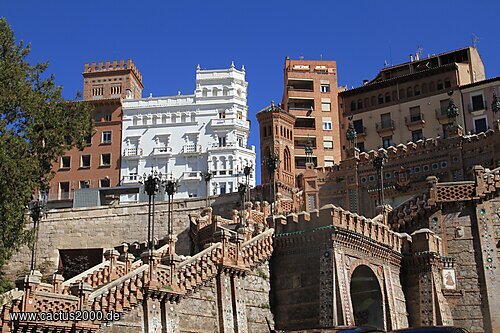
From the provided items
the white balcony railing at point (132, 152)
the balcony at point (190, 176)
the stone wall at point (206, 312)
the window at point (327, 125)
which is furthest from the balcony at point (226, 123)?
the stone wall at point (206, 312)

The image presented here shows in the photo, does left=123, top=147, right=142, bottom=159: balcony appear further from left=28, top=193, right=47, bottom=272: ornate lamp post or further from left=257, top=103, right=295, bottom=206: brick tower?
left=28, top=193, right=47, bottom=272: ornate lamp post

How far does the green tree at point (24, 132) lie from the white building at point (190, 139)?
42637mm

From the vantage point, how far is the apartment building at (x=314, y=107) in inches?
3201

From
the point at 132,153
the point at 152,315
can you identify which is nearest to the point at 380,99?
the point at 132,153

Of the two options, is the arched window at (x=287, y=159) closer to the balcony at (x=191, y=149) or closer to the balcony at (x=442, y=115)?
the balcony at (x=191, y=149)

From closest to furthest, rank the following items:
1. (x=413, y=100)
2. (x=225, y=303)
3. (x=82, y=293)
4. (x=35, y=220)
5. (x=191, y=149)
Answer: (x=82, y=293)
(x=225, y=303)
(x=35, y=220)
(x=413, y=100)
(x=191, y=149)

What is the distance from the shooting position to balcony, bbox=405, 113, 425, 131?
65.4 meters

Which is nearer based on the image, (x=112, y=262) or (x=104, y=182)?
(x=112, y=262)

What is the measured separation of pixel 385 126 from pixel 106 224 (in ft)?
91.6

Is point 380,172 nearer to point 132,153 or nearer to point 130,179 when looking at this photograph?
point 130,179

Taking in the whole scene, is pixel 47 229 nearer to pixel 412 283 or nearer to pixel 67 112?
pixel 67 112

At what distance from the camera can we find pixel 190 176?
76000 millimetres

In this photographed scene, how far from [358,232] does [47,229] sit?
1289 inches

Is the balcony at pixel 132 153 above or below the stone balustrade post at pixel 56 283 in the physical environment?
above
